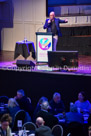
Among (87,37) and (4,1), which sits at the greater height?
(4,1)

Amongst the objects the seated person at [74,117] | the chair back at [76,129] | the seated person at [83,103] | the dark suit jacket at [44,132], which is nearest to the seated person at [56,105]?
the seated person at [83,103]

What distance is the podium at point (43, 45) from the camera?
33.7 ft

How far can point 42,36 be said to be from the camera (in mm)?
10359

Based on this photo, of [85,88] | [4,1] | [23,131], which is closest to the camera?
[23,131]

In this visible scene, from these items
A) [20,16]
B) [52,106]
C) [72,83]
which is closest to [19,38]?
[20,16]

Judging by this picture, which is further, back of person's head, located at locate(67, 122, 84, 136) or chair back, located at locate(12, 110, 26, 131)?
chair back, located at locate(12, 110, 26, 131)

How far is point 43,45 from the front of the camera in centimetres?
1037

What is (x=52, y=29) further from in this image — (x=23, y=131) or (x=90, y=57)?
(x=23, y=131)

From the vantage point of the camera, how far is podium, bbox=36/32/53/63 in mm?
10281

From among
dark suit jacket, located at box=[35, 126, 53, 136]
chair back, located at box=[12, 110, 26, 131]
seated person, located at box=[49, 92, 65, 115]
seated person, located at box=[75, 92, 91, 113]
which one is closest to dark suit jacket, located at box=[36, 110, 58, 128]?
chair back, located at box=[12, 110, 26, 131]

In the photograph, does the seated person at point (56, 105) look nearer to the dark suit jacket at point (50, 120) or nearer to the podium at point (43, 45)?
the dark suit jacket at point (50, 120)

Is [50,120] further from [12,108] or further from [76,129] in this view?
[12,108]

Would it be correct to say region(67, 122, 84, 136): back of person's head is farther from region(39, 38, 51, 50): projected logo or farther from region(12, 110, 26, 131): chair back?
region(39, 38, 51, 50): projected logo

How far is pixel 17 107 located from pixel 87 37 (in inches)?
252
